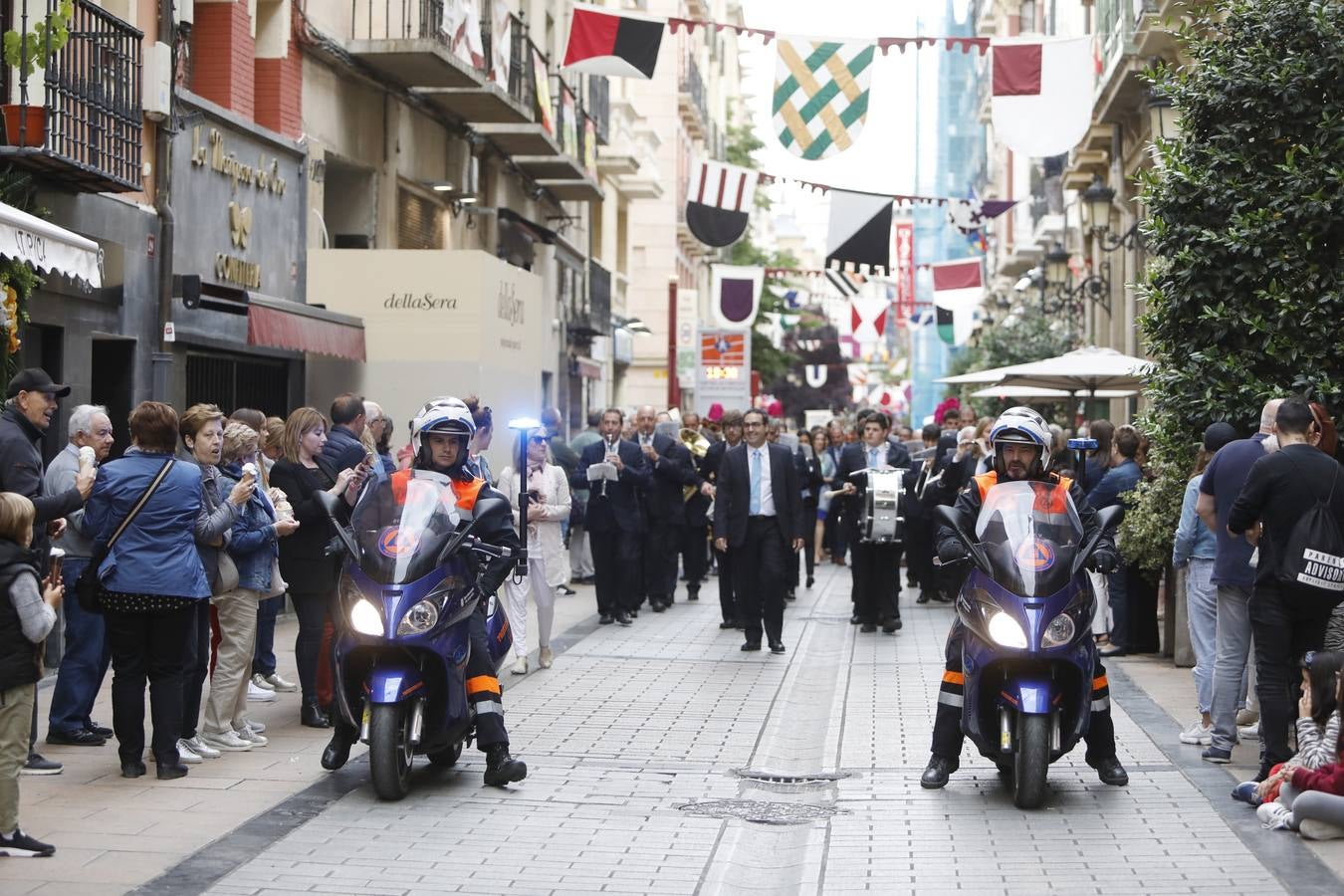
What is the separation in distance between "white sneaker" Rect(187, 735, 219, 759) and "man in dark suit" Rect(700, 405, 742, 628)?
6.63m

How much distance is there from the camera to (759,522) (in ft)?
51.3

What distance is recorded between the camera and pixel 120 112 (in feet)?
47.7

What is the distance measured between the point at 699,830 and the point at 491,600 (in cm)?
212

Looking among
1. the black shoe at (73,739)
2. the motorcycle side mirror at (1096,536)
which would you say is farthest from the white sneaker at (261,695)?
the motorcycle side mirror at (1096,536)

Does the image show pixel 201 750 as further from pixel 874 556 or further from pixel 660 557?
pixel 660 557

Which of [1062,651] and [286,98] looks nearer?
[1062,651]

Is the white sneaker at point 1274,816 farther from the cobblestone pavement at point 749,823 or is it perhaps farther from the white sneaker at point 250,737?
the white sneaker at point 250,737

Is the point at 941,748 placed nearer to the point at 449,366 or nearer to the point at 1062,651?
the point at 1062,651

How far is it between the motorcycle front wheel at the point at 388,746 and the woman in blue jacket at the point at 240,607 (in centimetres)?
159

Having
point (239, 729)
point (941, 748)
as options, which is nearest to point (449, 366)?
point (239, 729)

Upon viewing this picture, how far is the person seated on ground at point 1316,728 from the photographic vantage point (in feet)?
26.3

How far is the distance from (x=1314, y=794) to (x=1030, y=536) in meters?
1.71

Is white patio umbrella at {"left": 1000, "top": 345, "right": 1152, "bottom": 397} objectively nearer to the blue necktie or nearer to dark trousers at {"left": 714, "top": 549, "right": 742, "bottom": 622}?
dark trousers at {"left": 714, "top": 549, "right": 742, "bottom": 622}

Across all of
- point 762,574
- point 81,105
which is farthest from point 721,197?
point 81,105
